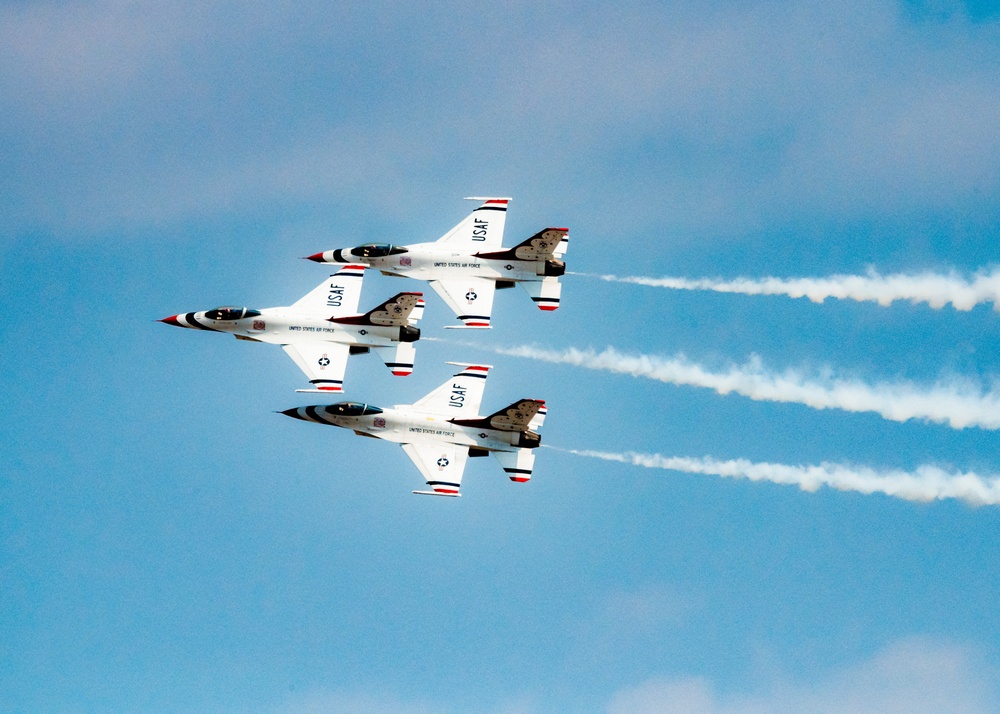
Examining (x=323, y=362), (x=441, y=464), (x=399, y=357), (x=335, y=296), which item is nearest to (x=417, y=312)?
(x=399, y=357)

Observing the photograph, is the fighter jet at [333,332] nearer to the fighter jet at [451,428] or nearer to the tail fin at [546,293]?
the fighter jet at [451,428]

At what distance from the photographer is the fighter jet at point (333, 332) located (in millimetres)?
90938

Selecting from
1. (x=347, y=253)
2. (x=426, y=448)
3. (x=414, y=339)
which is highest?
(x=347, y=253)

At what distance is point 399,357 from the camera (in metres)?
90.9

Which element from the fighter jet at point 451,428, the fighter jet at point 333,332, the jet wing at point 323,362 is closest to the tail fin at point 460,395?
the fighter jet at point 451,428

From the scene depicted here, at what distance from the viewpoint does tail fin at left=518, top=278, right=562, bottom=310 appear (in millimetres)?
93062

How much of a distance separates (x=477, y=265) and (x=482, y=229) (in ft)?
11.6

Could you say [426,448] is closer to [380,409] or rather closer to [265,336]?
[380,409]

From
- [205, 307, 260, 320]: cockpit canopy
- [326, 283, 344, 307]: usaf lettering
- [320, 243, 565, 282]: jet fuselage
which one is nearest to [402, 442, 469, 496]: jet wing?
[326, 283, 344, 307]: usaf lettering

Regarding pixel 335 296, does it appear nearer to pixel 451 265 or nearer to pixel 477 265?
pixel 451 265

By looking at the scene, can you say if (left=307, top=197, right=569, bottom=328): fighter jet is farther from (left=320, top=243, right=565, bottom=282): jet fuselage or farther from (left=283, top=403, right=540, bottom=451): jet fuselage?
(left=283, top=403, right=540, bottom=451): jet fuselage

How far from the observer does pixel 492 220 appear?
97.2 meters

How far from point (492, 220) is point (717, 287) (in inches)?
492

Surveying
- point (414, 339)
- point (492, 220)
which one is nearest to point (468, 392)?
point (414, 339)
